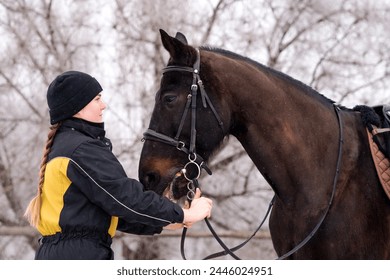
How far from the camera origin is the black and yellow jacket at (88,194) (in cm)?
264

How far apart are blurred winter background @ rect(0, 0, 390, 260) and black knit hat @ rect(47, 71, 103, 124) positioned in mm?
5407

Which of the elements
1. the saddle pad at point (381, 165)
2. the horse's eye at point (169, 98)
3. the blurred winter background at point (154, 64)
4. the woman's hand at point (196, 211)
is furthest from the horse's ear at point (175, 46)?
the blurred winter background at point (154, 64)

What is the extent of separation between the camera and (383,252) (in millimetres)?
3373

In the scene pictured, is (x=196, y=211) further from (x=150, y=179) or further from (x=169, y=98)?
(x=169, y=98)

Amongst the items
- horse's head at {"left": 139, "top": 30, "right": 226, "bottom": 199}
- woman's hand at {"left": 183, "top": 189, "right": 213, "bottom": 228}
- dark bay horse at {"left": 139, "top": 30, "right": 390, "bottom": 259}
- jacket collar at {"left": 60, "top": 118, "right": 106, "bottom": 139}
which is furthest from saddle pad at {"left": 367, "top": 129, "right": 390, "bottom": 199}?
jacket collar at {"left": 60, "top": 118, "right": 106, "bottom": 139}

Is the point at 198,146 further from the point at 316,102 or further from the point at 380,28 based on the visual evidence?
the point at 380,28

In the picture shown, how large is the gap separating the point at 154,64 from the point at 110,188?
6303 millimetres

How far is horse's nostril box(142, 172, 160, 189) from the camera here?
327 centimetres

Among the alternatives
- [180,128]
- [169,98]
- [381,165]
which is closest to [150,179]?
[180,128]

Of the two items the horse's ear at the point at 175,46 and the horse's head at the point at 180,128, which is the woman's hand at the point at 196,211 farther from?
the horse's ear at the point at 175,46

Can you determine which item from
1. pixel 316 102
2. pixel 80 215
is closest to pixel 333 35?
pixel 316 102

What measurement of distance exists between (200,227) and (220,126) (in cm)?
516

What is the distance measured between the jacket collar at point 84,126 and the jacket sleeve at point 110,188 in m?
0.08

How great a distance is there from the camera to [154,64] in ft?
28.9
